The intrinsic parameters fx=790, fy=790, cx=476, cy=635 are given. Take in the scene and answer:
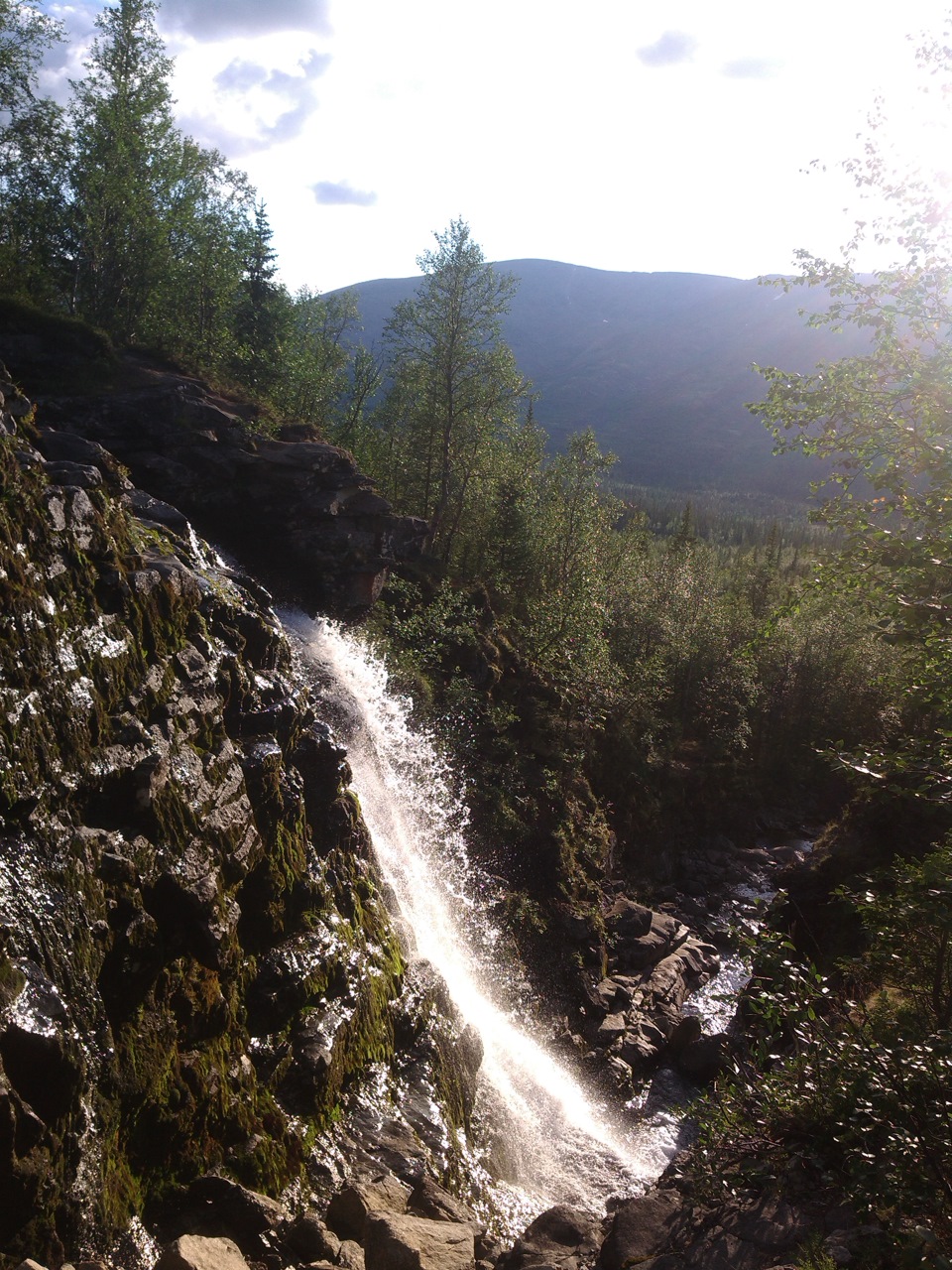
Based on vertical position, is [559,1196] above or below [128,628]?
below

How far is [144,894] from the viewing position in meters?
9.05

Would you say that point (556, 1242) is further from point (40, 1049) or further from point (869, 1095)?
point (40, 1049)

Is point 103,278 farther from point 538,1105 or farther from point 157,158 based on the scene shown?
point 538,1105

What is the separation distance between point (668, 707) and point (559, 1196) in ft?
88.6

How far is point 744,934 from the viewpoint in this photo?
7.25 metres

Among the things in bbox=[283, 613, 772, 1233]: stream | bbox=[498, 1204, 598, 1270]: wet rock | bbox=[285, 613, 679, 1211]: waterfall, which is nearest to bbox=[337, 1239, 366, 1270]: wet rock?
bbox=[498, 1204, 598, 1270]: wet rock

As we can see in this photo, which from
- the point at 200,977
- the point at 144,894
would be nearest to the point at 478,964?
the point at 200,977

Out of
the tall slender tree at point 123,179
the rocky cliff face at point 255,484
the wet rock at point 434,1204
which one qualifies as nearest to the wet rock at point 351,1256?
the wet rock at point 434,1204

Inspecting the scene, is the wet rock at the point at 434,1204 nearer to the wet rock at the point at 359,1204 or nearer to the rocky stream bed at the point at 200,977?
the rocky stream bed at the point at 200,977

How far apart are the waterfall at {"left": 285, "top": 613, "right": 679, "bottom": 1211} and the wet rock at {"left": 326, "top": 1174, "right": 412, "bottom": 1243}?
461 centimetres

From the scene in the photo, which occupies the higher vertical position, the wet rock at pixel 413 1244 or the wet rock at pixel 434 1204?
the wet rock at pixel 413 1244

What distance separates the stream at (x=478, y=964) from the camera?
1439 centimetres

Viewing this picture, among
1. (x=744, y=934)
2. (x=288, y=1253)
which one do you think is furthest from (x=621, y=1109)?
(x=744, y=934)

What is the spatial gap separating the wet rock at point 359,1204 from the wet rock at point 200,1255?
6.24 ft
